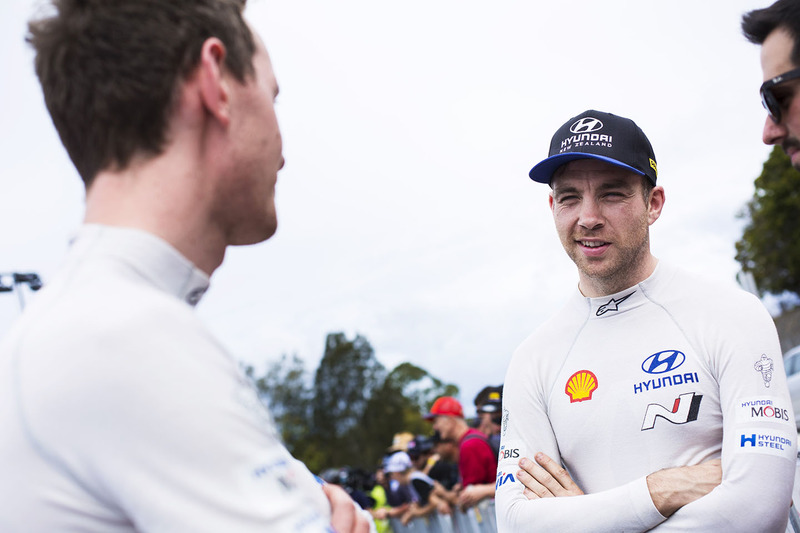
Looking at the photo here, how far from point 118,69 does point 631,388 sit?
2.05m

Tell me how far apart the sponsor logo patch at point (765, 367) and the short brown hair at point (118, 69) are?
2.04 m

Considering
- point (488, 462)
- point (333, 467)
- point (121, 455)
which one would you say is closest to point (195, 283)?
point (121, 455)

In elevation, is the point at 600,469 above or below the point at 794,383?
above

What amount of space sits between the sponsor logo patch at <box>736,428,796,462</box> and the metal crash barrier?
446 centimetres

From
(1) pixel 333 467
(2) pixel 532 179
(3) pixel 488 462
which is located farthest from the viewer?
(1) pixel 333 467

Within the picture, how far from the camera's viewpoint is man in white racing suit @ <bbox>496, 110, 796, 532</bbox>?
2.29m

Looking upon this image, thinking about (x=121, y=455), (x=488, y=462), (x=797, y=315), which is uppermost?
(x=121, y=455)

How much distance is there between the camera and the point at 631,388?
257 cm

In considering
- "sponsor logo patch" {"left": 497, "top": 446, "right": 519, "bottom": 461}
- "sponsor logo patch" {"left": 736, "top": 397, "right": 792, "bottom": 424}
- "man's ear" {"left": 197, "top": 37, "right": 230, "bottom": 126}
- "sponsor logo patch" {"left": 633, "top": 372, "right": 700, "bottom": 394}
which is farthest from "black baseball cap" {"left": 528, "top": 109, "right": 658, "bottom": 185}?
"man's ear" {"left": 197, "top": 37, "right": 230, "bottom": 126}

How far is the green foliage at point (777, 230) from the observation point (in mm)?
37375

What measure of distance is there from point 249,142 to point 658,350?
1820 millimetres

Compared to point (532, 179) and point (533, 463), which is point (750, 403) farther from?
point (532, 179)

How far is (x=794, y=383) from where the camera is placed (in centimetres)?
1282

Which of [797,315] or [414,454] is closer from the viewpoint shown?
[414,454]
